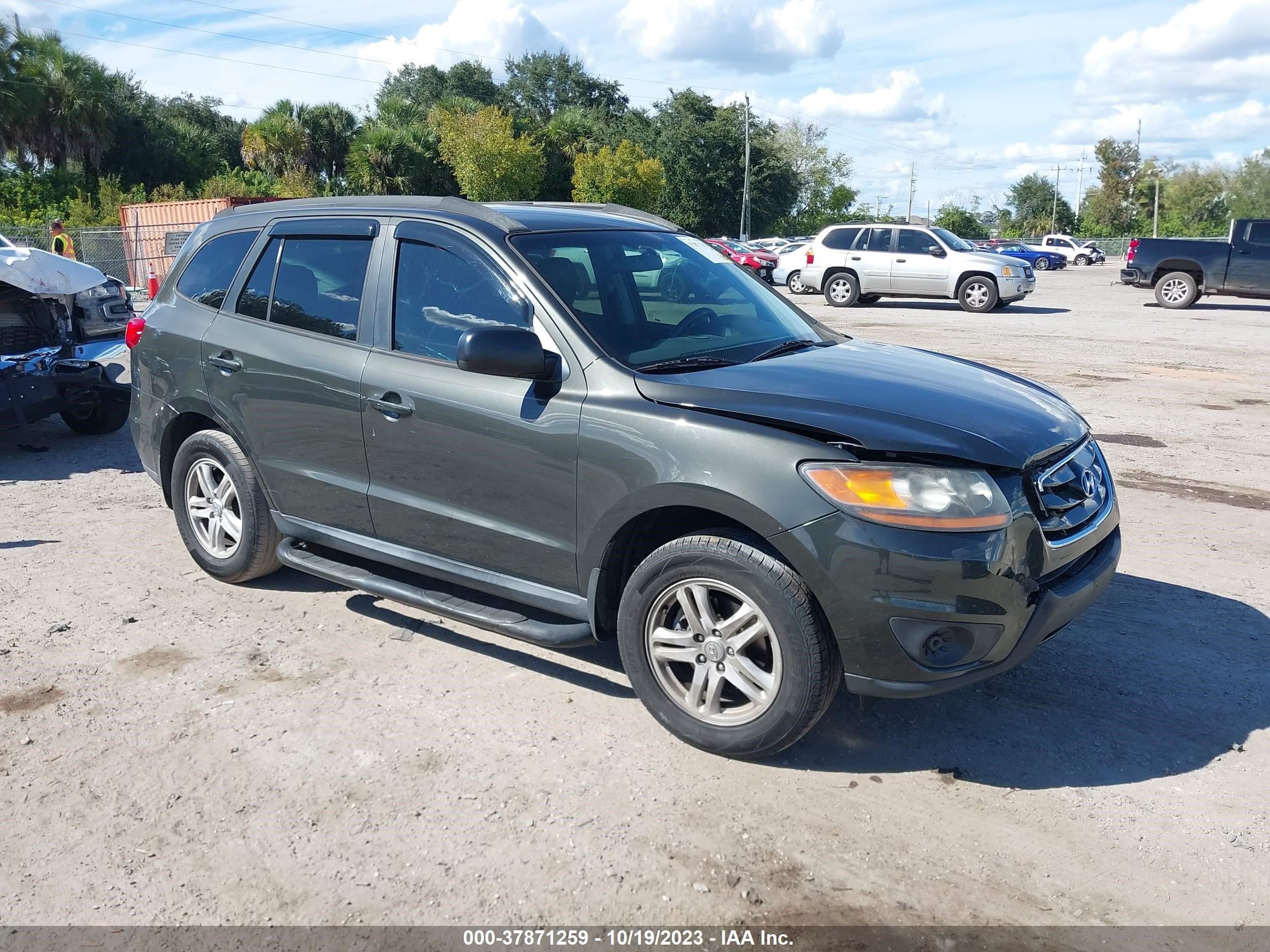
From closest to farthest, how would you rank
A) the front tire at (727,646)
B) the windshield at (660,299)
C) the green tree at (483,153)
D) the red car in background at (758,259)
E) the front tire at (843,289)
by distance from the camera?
the front tire at (727,646) < the windshield at (660,299) < the front tire at (843,289) < the red car in background at (758,259) < the green tree at (483,153)

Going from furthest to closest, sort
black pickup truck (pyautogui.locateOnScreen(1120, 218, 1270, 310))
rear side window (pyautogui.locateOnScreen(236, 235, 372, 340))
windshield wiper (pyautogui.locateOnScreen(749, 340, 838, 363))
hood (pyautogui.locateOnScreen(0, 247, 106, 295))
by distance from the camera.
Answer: black pickup truck (pyautogui.locateOnScreen(1120, 218, 1270, 310))
hood (pyautogui.locateOnScreen(0, 247, 106, 295))
rear side window (pyautogui.locateOnScreen(236, 235, 372, 340))
windshield wiper (pyautogui.locateOnScreen(749, 340, 838, 363))

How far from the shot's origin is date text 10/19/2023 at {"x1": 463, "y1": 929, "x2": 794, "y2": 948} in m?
2.81

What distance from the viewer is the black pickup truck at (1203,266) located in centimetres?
2053

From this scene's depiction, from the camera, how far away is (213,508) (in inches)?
212

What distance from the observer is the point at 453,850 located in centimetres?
Answer: 322

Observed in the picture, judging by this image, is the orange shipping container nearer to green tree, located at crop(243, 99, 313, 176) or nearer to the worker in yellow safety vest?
the worker in yellow safety vest

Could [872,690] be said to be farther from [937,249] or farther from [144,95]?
[144,95]

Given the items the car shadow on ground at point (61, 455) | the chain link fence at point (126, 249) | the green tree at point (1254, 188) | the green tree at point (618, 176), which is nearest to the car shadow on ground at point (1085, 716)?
the car shadow on ground at point (61, 455)

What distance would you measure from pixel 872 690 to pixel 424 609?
1857mm

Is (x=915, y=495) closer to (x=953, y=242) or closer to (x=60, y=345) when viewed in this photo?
(x=60, y=345)

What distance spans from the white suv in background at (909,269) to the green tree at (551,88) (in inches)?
2971

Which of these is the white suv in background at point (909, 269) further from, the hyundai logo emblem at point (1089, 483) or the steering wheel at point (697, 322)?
the hyundai logo emblem at point (1089, 483)

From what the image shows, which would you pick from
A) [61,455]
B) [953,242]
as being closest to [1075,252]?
[953,242]

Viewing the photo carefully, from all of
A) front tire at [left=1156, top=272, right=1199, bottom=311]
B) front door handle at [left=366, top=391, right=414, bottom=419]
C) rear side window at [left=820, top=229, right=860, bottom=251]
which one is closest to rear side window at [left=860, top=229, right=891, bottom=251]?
rear side window at [left=820, top=229, right=860, bottom=251]
